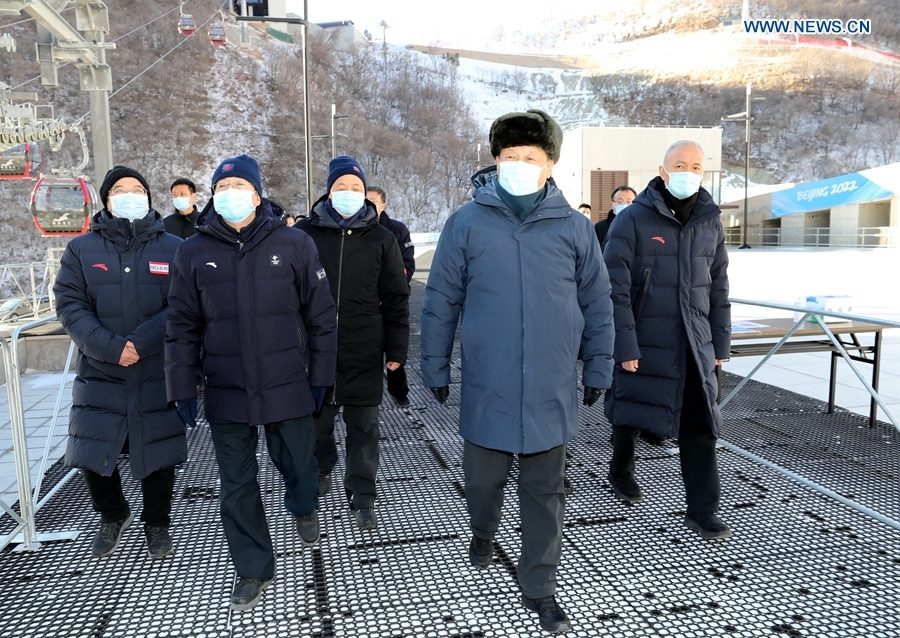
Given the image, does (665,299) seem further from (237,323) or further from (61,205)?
(61,205)

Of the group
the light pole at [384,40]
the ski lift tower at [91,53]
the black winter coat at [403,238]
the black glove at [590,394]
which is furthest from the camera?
the light pole at [384,40]

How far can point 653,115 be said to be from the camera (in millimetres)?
80750

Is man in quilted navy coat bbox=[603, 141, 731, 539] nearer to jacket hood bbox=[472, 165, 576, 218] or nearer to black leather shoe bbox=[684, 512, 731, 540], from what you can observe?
black leather shoe bbox=[684, 512, 731, 540]

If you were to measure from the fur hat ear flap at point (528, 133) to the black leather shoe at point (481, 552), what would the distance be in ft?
5.61

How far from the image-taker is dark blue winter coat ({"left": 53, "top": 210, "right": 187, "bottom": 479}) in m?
3.04

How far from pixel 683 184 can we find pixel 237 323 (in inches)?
89.5

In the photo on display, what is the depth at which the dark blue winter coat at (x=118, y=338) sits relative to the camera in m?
3.04

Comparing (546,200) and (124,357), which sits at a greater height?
(546,200)

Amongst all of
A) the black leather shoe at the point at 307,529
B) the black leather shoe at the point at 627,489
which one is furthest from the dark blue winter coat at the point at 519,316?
the black leather shoe at the point at 627,489

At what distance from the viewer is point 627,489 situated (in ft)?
12.3

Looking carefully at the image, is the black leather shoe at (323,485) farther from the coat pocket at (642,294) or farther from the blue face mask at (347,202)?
the coat pocket at (642,294)

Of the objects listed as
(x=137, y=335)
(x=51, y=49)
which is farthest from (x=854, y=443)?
(x=51, y=49)

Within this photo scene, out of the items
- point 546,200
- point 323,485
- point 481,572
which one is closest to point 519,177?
point 546,200

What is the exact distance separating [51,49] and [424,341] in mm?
8866
